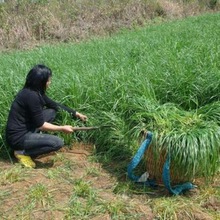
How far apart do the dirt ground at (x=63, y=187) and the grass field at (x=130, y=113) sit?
2cm

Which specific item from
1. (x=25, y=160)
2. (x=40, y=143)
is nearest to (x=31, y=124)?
(x=40, y=143)

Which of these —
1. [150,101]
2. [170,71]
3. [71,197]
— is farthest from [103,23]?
[71,197]

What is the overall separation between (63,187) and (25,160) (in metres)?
0.73

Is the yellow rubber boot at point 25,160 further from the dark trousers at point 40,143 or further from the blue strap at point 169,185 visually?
the blue strap at point 169,185

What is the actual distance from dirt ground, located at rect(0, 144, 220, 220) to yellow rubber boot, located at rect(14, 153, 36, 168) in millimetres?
74

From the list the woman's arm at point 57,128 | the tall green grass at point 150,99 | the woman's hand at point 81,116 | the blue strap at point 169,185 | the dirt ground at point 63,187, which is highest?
the tall green grass at point 150,99

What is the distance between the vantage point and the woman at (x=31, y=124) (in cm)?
394

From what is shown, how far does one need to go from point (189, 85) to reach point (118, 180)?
5.25ft

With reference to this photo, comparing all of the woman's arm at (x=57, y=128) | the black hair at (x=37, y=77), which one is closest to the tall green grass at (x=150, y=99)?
the woman's arm at (x=57, y=128)

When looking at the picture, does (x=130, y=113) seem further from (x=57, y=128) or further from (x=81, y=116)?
(x=57, y=128)

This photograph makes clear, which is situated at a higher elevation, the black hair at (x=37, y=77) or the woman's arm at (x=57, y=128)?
the black hair at (x=37, y=77)

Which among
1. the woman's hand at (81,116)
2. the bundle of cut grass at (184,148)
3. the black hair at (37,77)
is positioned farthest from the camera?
the woman's hand at (81,116)

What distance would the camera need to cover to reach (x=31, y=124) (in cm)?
412

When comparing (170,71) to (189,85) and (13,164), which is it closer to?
(189,85)
